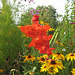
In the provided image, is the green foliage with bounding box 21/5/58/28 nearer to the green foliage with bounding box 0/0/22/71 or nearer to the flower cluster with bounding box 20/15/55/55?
the green foliage with bounding box 0/0/22/71

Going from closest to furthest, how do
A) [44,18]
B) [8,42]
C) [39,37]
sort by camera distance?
[39,37] → [8,42] → [44,18]

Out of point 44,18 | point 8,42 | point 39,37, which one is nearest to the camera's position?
point 39,37

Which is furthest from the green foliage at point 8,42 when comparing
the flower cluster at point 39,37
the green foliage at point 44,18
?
the flower cluster at point 39,37

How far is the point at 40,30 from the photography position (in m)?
0.94

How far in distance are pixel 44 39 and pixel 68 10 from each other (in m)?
5.13

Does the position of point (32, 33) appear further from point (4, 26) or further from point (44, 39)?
point (4, 26)

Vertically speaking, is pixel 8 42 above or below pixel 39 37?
below

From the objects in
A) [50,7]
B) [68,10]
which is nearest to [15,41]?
[68,10]

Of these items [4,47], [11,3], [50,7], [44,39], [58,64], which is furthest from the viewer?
[50,7]

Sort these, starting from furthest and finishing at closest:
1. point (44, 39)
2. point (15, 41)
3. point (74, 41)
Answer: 1. point (74, 41)
2. point (15, 41)
3. point (44, 39)

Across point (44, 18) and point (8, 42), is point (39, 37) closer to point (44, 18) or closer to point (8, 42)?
point (8, 42)

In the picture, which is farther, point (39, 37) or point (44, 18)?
point (44, 18)

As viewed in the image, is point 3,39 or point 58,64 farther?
point 3,39

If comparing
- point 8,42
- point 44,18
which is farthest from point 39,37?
point 44,18
